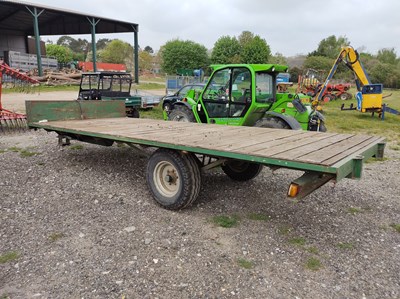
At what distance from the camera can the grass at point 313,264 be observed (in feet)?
10.0

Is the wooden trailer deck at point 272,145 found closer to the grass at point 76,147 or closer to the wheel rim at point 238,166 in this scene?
the wheel rim at point 238,166

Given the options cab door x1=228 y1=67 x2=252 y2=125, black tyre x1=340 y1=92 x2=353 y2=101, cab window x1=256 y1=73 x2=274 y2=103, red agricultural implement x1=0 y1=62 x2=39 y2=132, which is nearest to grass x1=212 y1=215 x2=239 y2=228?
cab door x1=228 y1=67 x2=252 y2=125

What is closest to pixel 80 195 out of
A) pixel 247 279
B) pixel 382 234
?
pixel 247 279

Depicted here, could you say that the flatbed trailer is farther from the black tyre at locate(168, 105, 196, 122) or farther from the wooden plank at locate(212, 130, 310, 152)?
the black tyre at locate(168, 105, 196, 122)

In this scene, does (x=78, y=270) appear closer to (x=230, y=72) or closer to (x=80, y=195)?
(x=80, y=195)

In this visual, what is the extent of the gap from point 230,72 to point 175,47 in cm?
4372

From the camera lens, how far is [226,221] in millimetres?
3920

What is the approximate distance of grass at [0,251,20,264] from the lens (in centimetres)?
307

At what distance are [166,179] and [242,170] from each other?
58.1 inches

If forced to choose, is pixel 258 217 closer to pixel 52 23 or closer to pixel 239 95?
pixel 239 95

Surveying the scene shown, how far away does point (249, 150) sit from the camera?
131 inches

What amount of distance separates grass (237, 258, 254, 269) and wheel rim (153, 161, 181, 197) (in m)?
1.32

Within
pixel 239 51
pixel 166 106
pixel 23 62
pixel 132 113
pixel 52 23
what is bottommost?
pixel 132 113

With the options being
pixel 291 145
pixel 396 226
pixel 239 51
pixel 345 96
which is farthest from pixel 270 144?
pixel 239 51
